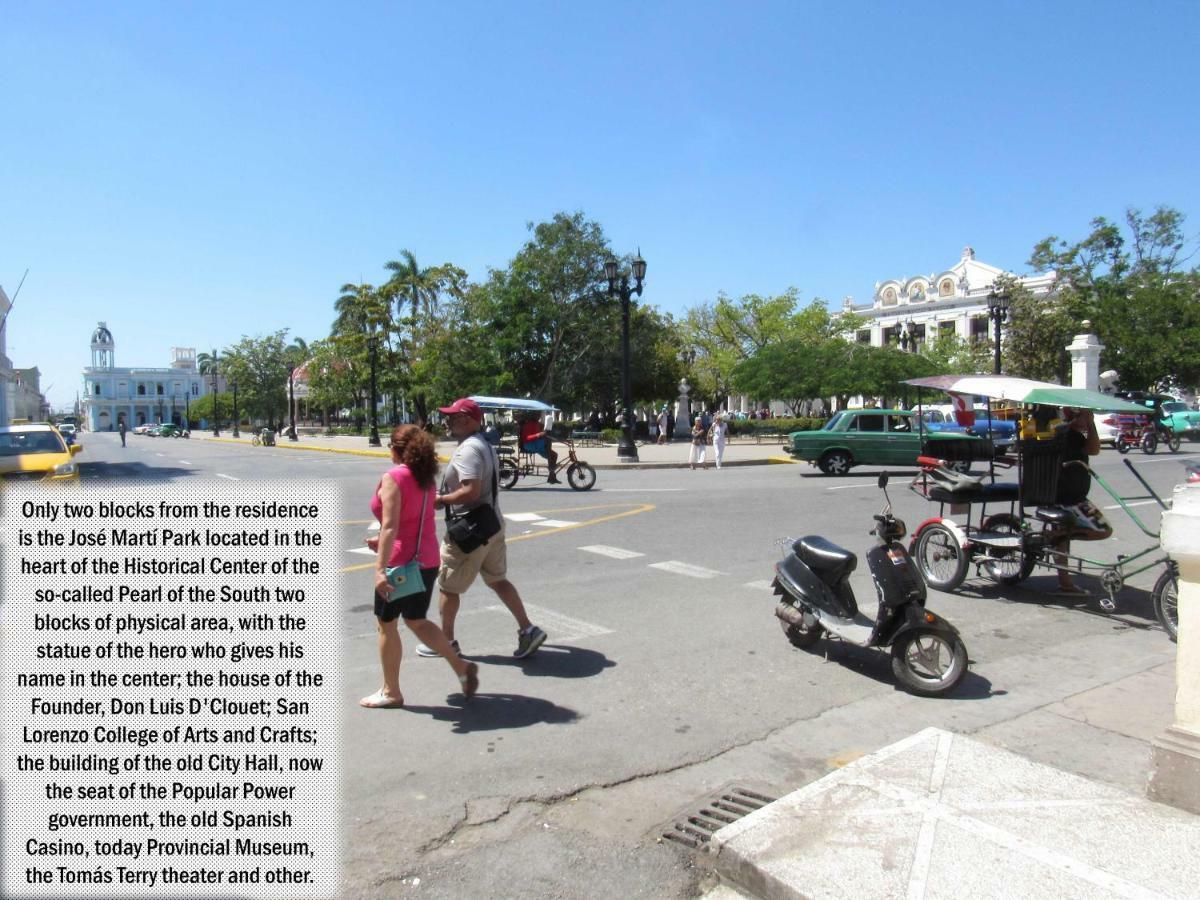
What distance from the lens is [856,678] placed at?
18.4 ft


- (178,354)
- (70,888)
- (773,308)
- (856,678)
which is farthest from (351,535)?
(178,354)

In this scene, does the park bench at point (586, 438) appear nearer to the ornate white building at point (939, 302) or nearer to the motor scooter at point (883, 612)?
the motor scooter at point (883, 612)

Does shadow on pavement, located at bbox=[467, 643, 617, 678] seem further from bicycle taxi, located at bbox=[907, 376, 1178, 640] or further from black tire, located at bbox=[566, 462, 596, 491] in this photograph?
black tire, located at bbox=[566, 462, 596, 491]

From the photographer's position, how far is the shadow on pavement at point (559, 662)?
5625 mm

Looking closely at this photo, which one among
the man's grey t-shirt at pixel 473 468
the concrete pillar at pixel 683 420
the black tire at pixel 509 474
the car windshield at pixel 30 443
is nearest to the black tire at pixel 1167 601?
the man's grey t-shirt at pixel 473 468

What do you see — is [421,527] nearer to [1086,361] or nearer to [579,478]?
[579,478]

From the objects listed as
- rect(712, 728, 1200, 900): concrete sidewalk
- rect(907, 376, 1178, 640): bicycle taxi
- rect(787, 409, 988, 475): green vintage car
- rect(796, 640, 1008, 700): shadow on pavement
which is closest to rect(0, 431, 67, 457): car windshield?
rect(796, 640, 1008, 700): shadow on pavement

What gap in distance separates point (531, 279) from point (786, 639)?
35592 millimetres

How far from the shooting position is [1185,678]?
3.61m

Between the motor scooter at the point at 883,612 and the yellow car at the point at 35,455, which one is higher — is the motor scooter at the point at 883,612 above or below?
below

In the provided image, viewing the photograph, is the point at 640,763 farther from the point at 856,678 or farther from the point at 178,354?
the point at 178,354

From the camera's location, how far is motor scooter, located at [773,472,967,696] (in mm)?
5328

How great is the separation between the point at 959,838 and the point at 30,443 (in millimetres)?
17244

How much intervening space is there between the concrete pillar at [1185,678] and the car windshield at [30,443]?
669 inches
